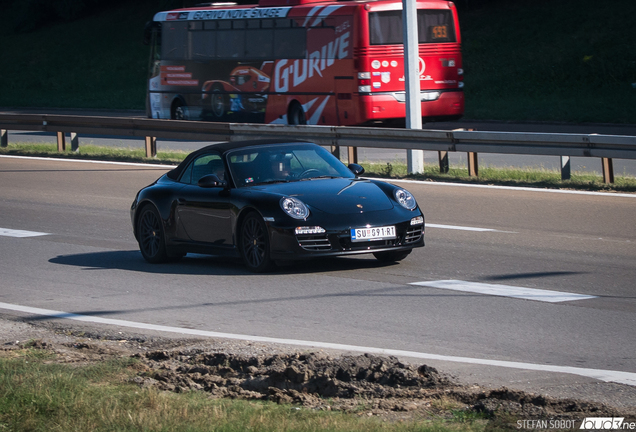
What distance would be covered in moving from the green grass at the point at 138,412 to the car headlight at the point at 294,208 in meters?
3.88

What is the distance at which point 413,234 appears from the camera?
10133 millimetres

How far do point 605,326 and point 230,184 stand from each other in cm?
457

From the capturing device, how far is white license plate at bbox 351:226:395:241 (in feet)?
31.9

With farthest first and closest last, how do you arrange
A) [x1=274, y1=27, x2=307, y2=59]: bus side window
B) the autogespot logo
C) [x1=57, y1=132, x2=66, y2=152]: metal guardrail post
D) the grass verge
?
1. [x1=274, y1=27, x2=307, y2=59]: bus side window
2. [x1=57, y1=132, x2=66, y2=152]: metal guardrail post
3. the grass verge
4. the autogespot logo

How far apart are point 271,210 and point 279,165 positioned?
1.06 metres

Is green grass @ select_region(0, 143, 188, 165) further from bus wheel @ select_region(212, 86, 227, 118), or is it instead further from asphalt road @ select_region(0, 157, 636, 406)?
asphalt road @ select_region(0, 157, 636, 406)

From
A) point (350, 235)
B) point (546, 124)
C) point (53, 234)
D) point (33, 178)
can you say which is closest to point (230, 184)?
point (350, 235)

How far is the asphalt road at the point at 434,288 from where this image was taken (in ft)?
22.3

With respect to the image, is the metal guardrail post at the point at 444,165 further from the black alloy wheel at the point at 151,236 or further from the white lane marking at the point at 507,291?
the white lane marking at the point at 507,291

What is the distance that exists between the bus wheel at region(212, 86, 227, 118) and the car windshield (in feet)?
59.1

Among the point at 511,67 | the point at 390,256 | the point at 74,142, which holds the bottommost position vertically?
the point at 390,256

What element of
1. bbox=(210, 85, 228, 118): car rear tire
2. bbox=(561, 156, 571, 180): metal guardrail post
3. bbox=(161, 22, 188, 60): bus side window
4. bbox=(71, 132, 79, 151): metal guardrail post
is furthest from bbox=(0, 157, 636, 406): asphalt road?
bbox=(161, 22, 188, 60): bus side window

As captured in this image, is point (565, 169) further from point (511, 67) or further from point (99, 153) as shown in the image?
point (511, 67)

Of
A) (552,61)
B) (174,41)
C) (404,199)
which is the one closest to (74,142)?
(174,41)
